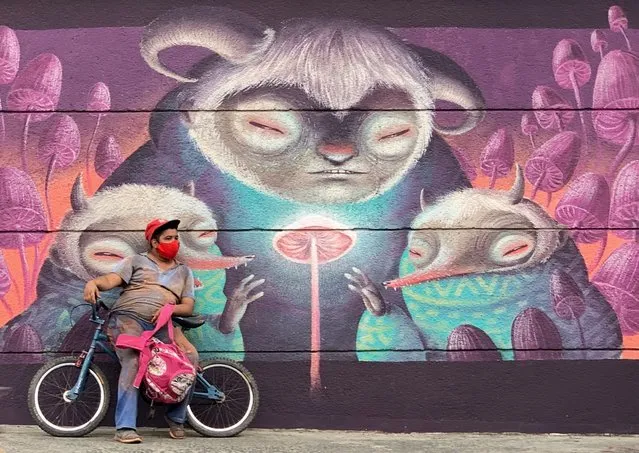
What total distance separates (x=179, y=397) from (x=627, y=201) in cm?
360

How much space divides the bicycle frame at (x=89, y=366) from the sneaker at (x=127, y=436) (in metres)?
0.44

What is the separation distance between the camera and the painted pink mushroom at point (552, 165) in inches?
343

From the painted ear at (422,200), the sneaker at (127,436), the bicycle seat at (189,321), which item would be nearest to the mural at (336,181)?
the painted ear at (422,200)

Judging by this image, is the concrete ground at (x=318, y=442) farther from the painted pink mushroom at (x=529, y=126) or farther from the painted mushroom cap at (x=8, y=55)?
the painted mushroom cap at (x=8, y=55)

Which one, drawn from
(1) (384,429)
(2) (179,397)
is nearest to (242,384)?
(2) (179,397)

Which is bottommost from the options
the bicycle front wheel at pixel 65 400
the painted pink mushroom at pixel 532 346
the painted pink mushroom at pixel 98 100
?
the bicycle front wheel at pixel 65 400

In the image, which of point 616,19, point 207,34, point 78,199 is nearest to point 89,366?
point 78,199

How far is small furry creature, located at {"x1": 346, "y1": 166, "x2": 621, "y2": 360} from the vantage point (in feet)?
28.5

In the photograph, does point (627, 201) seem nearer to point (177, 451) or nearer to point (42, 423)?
point (177, 451)

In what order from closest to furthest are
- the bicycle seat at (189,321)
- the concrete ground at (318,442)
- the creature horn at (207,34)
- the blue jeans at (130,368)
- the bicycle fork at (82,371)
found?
the concrete ground at (318,442), the blue jeans at (130,368), the bicycle fork at (82,371), the bicycle seat at (189,321), the creature horn at (207,34)

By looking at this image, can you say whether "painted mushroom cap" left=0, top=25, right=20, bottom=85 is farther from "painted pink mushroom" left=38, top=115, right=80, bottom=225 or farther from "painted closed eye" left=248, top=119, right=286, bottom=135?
A: "painted closed eye" left=248, top=119, right=286, bottom=135

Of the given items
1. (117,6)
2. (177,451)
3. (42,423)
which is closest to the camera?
(177,451)

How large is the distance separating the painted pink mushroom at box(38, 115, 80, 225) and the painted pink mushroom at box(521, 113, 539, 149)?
3334mm

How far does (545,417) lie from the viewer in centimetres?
867
